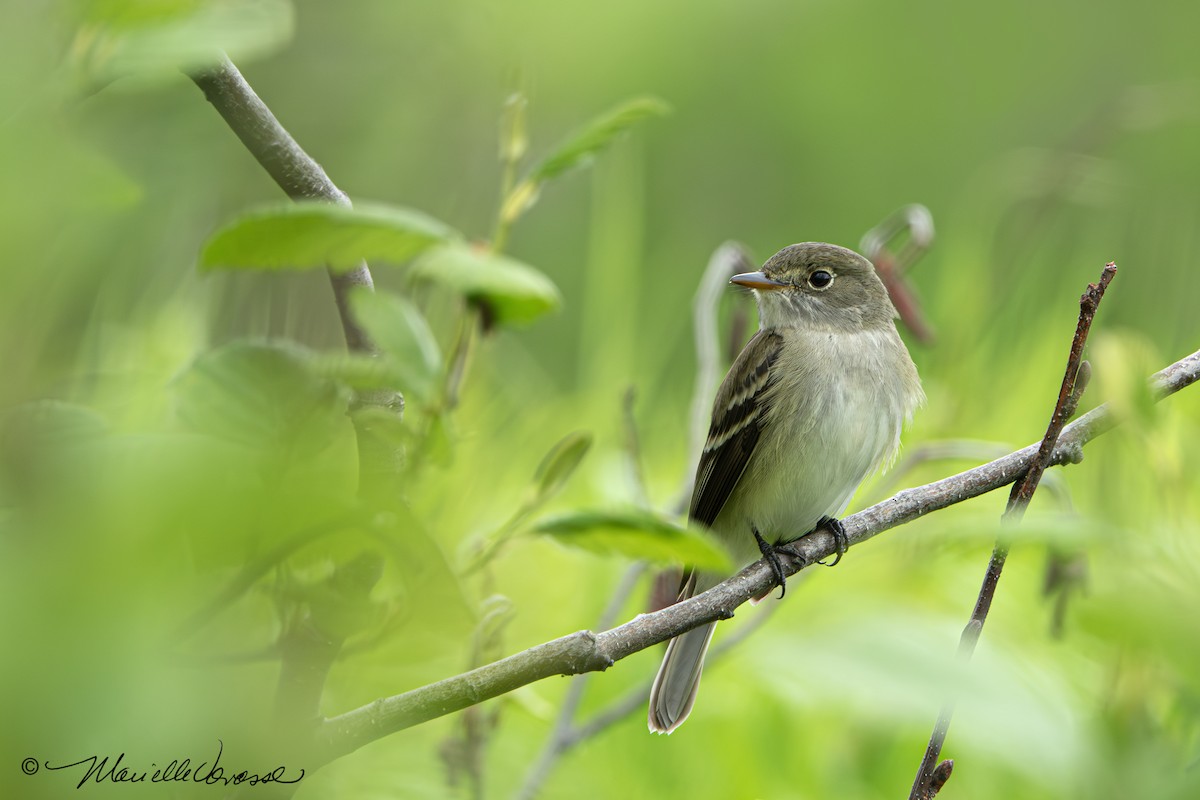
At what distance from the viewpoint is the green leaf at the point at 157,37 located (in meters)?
0.61

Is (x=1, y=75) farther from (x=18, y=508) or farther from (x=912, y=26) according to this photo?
(x=912, y=26)

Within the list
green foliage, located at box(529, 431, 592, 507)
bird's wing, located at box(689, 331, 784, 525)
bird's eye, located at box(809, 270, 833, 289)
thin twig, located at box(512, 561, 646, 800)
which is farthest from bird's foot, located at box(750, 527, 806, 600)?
green foliage, located at box(529, 431, 592, 507)

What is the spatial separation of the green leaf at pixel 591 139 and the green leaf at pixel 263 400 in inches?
13.5

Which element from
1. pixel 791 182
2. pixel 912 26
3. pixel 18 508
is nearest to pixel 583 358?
pixel 18 508

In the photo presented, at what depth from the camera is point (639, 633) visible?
4.59 feet

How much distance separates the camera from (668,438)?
336 cm

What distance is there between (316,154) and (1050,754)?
4.03 meters

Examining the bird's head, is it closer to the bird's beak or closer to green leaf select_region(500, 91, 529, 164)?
the bird's beak

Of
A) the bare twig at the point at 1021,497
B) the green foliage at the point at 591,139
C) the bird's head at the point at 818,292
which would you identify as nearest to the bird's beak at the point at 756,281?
the bird's head at the point at 818,292

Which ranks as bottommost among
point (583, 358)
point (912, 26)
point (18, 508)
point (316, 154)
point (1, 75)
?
point (18, 508)

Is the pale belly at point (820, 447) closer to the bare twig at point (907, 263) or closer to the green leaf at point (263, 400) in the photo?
the bare twig at point (907, 263)

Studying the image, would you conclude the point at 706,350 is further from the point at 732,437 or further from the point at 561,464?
the point at 561,464

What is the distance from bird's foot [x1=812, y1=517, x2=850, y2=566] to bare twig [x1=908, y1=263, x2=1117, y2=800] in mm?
510

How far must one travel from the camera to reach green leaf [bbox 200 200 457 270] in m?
0.64
